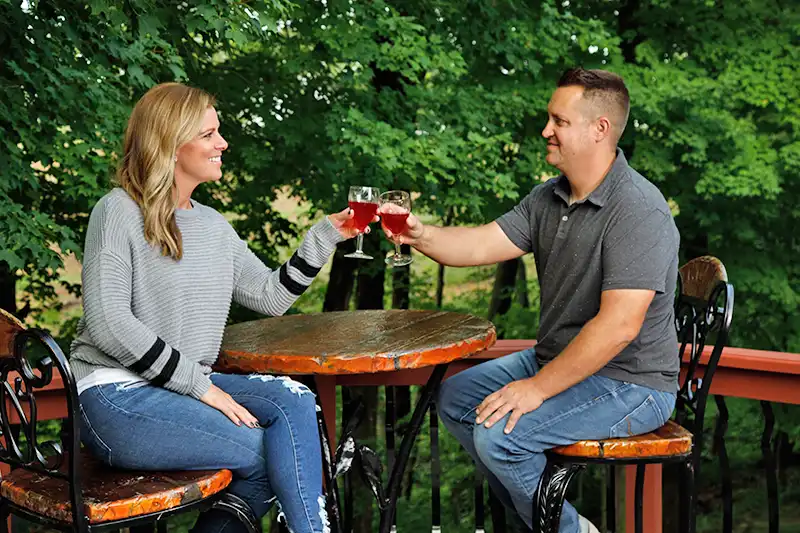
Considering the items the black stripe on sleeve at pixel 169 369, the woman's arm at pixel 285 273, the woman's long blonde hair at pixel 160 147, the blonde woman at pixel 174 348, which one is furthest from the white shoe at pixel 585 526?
the woman's long blonde hair at pixel 160 147

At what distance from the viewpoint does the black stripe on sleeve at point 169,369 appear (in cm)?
199

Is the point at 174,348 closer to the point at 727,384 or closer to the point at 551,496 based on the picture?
the point at 551,496

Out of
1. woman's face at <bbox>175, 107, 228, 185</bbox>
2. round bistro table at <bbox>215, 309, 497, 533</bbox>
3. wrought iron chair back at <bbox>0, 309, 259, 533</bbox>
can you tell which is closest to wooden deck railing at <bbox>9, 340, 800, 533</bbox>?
round bistro table at <bbox>215, 309, 497, 533</bbox>

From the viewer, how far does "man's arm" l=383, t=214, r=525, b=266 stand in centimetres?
268

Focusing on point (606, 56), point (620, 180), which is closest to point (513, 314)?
point (606, 56)

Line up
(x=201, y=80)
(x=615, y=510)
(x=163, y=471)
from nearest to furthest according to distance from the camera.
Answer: (x=163, y=471)
(x=615, y=510)
(x=201, y=80)

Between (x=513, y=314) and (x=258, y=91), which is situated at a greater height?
(x=258, y=91)

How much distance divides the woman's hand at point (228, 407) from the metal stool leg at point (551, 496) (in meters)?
0.71

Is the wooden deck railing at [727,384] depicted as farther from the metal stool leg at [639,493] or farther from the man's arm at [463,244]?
the man's arm at [463,244]

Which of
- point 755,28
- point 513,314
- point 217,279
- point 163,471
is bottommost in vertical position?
point 513,314

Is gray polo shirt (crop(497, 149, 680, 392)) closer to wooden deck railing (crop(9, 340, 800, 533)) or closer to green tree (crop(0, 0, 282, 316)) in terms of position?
wooden deck railing (crop(9, 340, 800, 533))

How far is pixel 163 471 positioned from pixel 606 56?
582 centimetres

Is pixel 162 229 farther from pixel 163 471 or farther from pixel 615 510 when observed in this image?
pixel 615 510

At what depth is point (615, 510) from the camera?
2793mm
